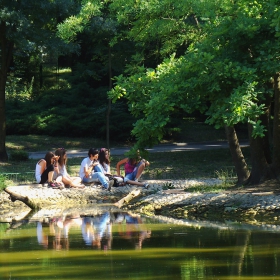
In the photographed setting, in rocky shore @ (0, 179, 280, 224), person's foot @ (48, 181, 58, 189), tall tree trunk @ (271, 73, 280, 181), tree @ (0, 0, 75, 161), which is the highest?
tree @ (0, 0, 75, 161)

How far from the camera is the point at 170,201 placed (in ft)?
54.1

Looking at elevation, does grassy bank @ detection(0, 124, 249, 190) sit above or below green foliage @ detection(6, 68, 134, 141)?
below

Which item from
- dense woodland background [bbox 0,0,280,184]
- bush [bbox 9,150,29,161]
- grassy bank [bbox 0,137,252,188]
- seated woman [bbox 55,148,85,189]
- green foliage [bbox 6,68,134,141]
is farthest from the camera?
green foliage [bbox 6,68,134,141]

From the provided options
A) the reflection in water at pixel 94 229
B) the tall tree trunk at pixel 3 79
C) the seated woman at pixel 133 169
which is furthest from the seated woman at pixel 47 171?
the tall tree trunk at pixel 3 79

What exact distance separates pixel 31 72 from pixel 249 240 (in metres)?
35.2

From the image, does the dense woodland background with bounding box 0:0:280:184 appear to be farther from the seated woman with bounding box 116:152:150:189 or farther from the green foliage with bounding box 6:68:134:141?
the green foliage with bounding box 6:68:134:141

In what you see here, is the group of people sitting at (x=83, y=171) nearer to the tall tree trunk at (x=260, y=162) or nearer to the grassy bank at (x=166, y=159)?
the grassy bank at (x=166, y=159)

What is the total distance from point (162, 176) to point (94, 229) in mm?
9145

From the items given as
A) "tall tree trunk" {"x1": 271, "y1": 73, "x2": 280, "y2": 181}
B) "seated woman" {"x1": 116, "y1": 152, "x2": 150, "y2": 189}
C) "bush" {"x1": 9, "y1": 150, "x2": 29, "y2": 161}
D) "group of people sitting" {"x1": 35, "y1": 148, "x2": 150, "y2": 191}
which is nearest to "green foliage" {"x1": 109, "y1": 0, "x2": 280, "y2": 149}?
"tall tree trunk" {"x1": 271, "y1": 73, "x2": 280, "y2": 181}

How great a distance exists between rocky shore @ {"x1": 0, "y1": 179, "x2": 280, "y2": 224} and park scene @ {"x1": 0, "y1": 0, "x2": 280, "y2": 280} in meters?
0.03

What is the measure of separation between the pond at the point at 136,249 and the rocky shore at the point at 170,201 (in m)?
0.99

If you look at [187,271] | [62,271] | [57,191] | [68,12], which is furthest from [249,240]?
[68,12]

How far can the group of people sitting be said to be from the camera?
704 inches

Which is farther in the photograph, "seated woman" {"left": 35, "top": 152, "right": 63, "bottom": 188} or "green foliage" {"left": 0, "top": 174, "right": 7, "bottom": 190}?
"seated woman" {"left": 35, "top": 152, "right": 63, "bottom": 188}
